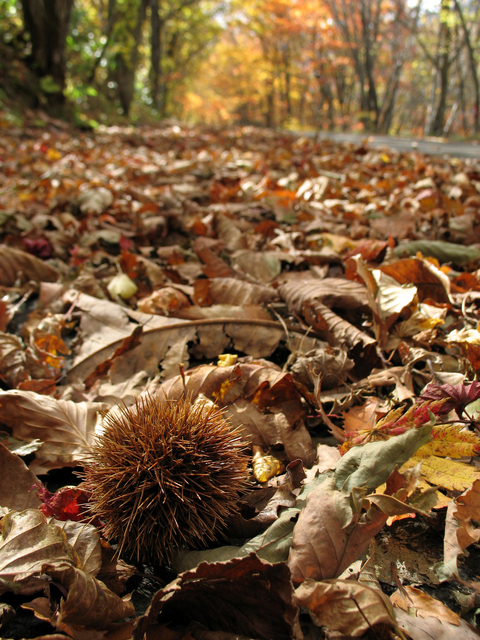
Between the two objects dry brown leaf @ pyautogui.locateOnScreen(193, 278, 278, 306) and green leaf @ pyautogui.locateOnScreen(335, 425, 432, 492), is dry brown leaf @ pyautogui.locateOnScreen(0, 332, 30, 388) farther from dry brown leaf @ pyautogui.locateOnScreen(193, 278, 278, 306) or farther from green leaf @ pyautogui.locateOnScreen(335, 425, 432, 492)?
green leaf @ pyautogui.locateOnScreen(335, 425, 432, 492)

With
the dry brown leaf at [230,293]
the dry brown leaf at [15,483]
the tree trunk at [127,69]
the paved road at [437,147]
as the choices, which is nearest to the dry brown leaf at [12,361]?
the dry brown leaf at [15,483]

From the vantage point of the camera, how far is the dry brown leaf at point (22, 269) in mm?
2445

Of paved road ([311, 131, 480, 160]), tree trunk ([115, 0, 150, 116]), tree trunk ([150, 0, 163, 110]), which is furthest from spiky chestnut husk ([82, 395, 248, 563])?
tree trunk ([150, 0, 163, 110])

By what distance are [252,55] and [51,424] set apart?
101 ft

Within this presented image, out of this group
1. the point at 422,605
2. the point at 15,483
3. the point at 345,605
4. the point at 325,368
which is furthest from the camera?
the point at 325,368

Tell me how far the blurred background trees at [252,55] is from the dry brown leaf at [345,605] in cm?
1143

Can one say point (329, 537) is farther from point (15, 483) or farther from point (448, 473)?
point (15, 483)

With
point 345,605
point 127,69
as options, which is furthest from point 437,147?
point 127,69

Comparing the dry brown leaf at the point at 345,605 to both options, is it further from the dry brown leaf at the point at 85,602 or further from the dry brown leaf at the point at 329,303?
the dry brown leaf at the point at 329,303

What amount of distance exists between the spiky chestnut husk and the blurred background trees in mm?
10995

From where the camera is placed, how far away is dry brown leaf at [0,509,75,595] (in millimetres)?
918

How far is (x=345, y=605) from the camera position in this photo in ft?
2.64

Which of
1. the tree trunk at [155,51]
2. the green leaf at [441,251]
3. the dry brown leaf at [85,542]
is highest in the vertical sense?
the tree trunk at [155,51]

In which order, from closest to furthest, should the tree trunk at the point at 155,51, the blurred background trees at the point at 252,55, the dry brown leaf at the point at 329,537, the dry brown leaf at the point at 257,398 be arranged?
1. the dry brown leaf at the point at 329,537
2. the dry brown leaf at the point at 257,398
3. the blurred background trees at the point at 252,55
4. the tree trunk at the point at 155,51
